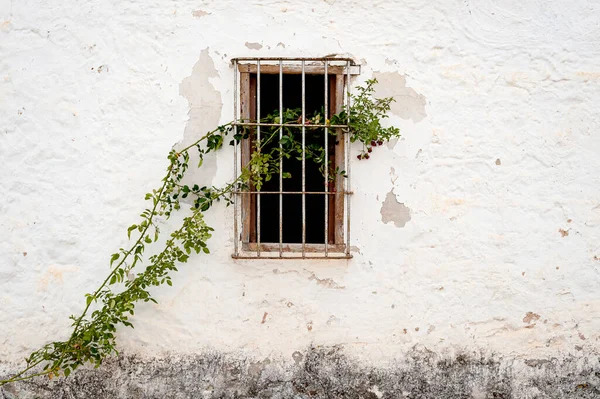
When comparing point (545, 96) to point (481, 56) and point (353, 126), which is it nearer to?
point (481, 56)

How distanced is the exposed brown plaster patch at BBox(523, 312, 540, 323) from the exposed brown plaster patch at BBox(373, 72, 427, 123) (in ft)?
4.17

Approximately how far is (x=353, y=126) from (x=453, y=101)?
23.8 inches

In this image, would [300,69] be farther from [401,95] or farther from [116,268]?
[116,268]

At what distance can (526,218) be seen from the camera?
3.19m

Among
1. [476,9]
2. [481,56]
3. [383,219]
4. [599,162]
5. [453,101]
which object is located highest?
[476,9]

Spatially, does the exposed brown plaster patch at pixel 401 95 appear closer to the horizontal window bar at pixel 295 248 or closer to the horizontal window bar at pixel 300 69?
the horizontal window bar at pixel 300 69

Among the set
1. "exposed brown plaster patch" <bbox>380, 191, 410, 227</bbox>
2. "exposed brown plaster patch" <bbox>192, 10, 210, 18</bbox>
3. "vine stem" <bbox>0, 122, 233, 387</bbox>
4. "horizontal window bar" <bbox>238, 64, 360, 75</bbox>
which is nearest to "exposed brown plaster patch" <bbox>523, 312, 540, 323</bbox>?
"exposed brown plaster patch" <bbox>380, 191, 410, 227</bbox>

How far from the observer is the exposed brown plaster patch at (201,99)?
3.13 meters

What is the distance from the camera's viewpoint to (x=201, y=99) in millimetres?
3135

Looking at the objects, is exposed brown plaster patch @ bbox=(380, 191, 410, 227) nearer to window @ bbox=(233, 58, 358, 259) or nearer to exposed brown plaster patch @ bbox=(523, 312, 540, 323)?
window @ bbox=(233, 58, 358, 259)

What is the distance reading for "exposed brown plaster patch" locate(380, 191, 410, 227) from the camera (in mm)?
3162

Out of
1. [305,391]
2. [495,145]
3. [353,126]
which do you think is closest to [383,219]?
[353,126]

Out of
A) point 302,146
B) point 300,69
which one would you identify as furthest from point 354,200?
point 300,69

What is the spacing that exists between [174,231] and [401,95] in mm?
1481
